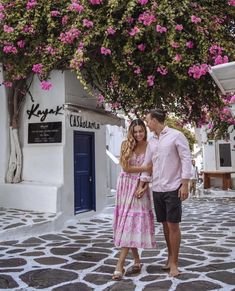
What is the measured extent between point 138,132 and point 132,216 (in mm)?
1015

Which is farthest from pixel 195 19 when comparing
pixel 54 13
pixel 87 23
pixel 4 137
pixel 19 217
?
pixel 4 137

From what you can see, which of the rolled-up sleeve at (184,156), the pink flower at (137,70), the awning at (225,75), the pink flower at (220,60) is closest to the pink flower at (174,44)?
the pink flower at (220,60)

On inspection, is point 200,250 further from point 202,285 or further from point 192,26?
point 192,26

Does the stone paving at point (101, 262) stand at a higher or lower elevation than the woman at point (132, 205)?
lower

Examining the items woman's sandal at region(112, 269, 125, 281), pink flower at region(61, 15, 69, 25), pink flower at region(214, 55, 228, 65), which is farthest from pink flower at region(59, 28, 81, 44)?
woman's sandal at region(112, 269, 125, 281)

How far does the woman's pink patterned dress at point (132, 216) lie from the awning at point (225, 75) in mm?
1719

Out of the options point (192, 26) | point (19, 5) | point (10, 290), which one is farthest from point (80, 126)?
point (10, 290)

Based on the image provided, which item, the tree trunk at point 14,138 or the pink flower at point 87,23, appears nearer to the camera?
the pink flower at point 87,23

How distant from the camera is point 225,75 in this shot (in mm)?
5672

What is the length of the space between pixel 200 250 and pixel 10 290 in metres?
3.12

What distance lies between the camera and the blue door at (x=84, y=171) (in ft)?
31.9

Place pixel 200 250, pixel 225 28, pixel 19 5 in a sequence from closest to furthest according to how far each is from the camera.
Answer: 1. pixel 200 250
2. pixel 225 28
3. pixel 19 5

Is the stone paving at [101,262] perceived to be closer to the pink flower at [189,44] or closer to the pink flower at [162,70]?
the pink flower at [162,70]

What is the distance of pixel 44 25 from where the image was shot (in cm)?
798
